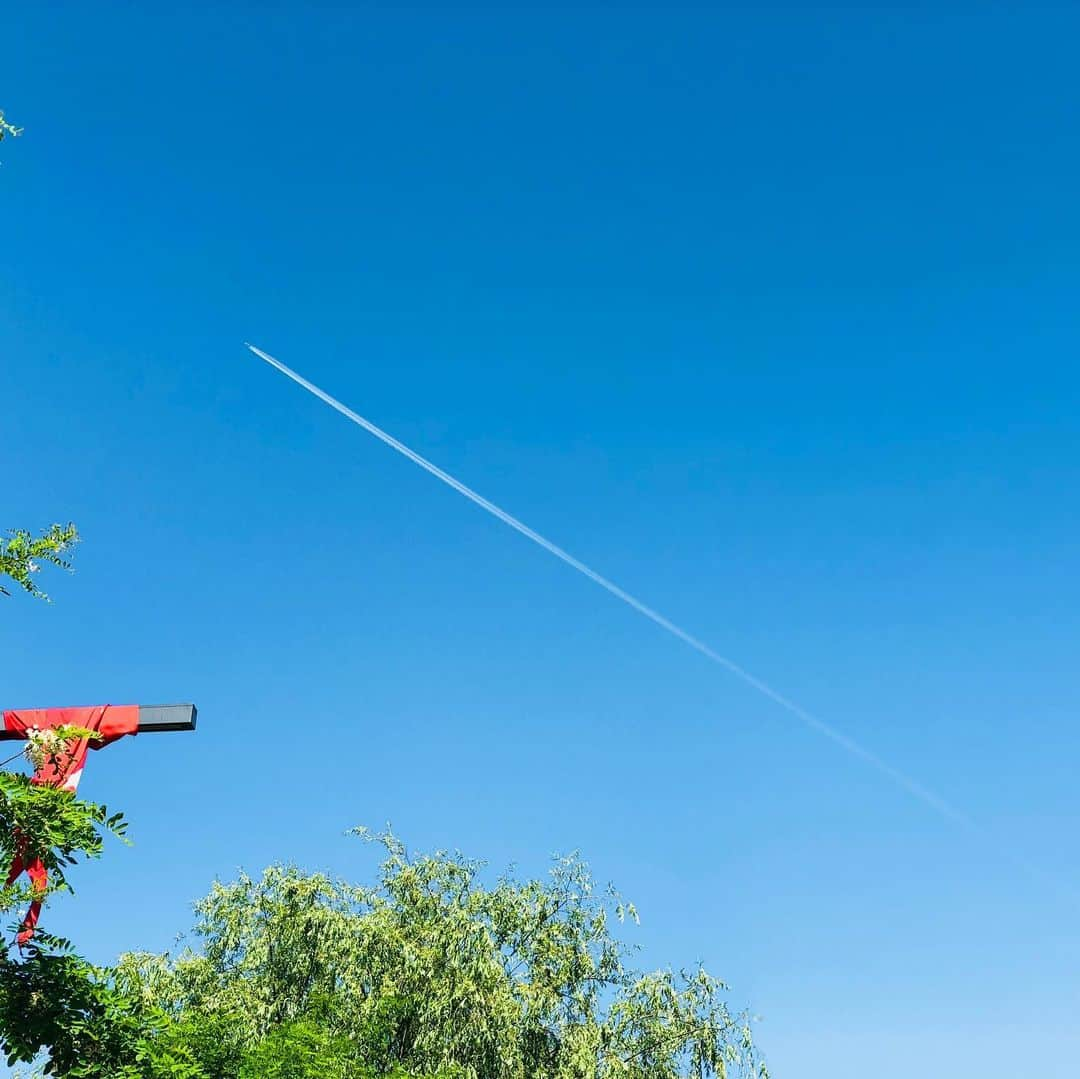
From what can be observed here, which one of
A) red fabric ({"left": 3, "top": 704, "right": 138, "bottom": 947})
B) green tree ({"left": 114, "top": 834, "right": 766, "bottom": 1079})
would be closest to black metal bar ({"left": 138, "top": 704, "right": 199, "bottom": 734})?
red fabric ({"left": 3, "top": 704, "right": 138, "bottom": 947})

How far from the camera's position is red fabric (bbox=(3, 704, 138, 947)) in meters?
6.36

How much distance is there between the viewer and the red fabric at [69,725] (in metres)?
6.36

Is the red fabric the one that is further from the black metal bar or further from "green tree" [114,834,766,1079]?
"green tree" [114,834,766,1079]

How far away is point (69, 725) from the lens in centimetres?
716

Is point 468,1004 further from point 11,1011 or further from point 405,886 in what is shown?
point 11,1011

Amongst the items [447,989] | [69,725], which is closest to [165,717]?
[69,725]

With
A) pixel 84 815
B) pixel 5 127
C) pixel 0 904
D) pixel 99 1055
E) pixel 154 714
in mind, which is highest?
pixel 5 127

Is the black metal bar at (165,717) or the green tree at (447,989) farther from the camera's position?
the green tree at (447,989)

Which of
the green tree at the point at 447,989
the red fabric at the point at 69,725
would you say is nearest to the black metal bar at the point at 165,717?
the red fabric at the point at 69,725

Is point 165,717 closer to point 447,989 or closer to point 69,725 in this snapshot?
point 69,725

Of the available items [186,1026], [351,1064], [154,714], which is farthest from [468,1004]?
[154,714]

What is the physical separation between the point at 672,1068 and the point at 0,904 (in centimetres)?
1569

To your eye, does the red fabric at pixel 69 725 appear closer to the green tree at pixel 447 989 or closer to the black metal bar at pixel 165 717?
the black metal bar at pixel 165 717

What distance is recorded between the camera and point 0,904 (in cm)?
521
